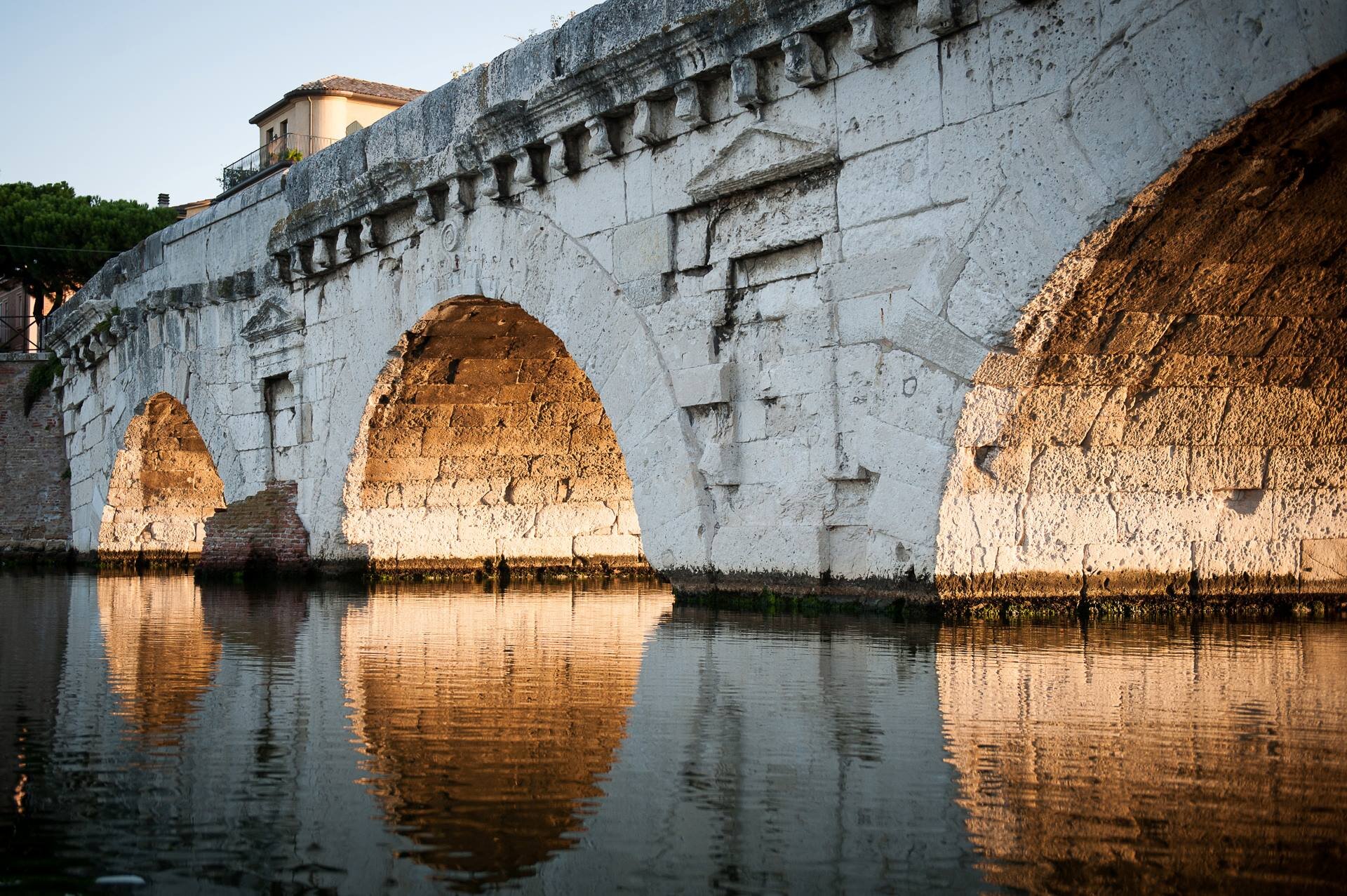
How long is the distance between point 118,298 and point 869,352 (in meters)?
12.1

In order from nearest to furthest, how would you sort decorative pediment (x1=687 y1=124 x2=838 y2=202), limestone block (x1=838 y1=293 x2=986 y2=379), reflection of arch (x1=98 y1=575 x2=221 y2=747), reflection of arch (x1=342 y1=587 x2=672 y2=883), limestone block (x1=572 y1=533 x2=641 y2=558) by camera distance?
reflection of arch (x1=342 y1=587 x2=672 y2=883) → reflection of arch (x1=98 y1=575 x2=221 y2=747) → limestone block (x1=838 y1=293 x2=986 y2=379) → decorative pediment (x1=687 y1=124 x2=838 y2=202) → limestone block (x1=572 y1=533 x2=641 y2=558)

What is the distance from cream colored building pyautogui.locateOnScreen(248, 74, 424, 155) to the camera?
34719 millimetres

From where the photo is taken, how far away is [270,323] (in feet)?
40.0

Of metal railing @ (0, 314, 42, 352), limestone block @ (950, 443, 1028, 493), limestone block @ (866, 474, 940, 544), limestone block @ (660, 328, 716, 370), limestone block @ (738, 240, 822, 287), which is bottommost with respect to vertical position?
limestone block @ (866, 474, 940, 544)

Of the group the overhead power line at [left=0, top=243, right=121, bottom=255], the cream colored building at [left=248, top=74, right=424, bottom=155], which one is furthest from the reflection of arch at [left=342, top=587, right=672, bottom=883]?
the cream colored building at [left=248, top=74, right=424, bottom=155]

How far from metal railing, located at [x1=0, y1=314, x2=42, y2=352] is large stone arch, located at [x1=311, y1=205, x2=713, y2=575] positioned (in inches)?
792

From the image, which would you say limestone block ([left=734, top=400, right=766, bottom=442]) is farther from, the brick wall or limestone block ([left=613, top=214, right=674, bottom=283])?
the brick wall

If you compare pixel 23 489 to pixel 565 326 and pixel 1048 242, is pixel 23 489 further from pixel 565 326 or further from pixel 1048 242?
pixel 1048 242

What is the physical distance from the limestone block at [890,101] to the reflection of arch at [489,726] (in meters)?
2.34

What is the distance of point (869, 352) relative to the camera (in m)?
6.37

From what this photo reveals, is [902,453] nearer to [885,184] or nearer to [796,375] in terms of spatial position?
[796,375]

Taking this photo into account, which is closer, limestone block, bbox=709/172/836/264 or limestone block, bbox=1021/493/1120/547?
limestone block, bbox=1021/493/1120/547

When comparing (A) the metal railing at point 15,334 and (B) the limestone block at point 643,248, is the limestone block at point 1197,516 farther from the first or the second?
(A) the metal railing at point 15,334

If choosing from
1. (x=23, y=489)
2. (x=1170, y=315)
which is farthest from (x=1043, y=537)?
(x=23, y=489)
